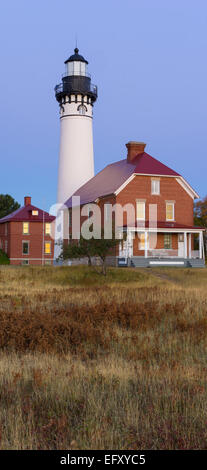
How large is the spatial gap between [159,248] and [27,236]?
27681 mm

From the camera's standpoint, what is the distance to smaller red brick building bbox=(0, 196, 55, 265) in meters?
64.8

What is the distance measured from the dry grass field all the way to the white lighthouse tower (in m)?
37.1

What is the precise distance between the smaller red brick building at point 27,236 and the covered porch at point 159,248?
26603mm

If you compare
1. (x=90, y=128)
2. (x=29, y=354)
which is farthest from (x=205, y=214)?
(x=29, y=354)

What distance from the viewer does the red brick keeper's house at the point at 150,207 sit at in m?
39.8

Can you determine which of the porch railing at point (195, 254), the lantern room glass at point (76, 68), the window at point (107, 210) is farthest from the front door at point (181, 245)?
the lantern room glass at point (76, 68)

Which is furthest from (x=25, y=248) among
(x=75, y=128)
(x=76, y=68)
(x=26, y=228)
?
(x=76, y=68)

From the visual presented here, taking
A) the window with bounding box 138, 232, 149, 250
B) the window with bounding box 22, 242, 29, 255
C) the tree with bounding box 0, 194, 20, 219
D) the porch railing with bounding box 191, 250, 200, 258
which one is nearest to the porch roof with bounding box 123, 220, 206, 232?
the window with bounding box 138, 232, 149, 250

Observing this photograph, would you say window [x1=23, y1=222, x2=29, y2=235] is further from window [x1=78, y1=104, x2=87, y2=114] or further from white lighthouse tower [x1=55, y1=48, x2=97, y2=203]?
window [x1=78, y1=104, x2=87, y2=114]

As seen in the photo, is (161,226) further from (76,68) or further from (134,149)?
(76,68)

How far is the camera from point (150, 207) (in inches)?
1654
